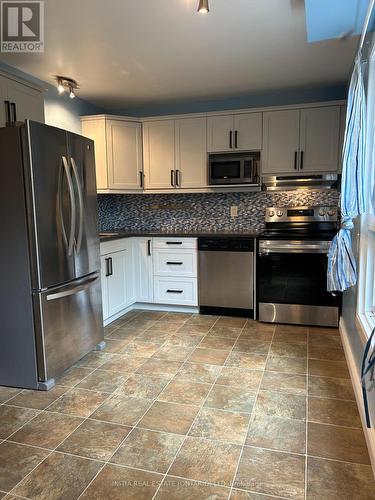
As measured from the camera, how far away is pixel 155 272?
13.1 feet

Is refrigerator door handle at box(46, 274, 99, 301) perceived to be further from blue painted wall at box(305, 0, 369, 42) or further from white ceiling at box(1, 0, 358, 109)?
blue painted wall at box(305, 0, 369, 42)

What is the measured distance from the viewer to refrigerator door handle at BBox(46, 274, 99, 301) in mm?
2396

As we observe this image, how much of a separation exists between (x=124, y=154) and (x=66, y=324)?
222cm

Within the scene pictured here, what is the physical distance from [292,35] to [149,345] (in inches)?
104

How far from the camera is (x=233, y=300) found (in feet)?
12.3

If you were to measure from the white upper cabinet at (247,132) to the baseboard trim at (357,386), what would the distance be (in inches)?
79.3

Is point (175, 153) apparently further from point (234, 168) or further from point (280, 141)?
point (280, 141)

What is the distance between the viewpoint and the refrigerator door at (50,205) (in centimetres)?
222

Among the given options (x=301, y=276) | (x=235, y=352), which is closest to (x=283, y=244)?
(x=301, y=276)

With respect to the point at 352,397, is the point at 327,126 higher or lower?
higher

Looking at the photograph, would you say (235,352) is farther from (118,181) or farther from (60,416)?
(118,181)

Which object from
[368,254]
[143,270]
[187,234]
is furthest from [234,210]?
[368,254]

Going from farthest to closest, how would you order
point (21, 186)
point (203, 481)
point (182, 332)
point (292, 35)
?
point (182, 332), point (292, 35), point (21, 186), point (203, 481)

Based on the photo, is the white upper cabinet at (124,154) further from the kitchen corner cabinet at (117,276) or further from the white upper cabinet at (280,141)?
the white upper cabinet at (280,141)
